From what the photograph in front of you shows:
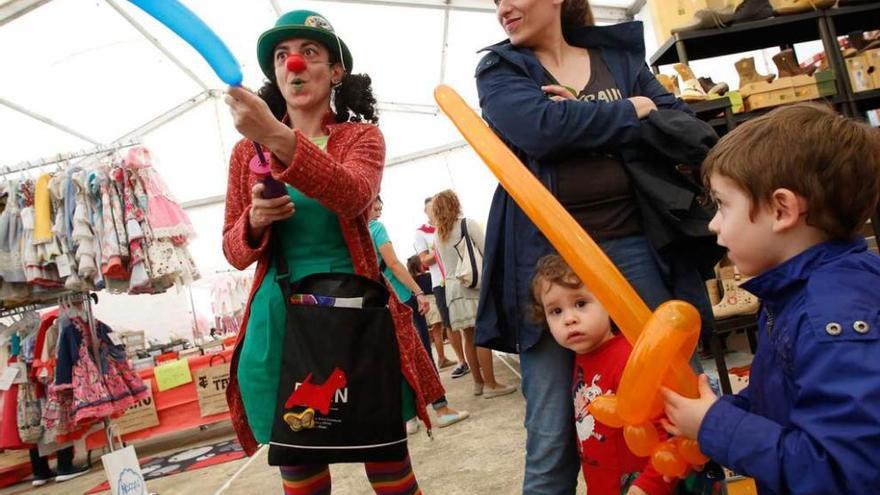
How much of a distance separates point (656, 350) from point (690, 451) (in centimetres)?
19

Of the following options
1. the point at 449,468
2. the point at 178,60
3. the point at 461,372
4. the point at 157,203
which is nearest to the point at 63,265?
the point at 157,203

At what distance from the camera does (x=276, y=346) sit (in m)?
1.14

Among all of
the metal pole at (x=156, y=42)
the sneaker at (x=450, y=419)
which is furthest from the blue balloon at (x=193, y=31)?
the metal pole at (x=156, y=42)

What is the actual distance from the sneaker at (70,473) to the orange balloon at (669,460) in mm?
4567

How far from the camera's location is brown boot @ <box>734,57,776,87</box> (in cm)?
264

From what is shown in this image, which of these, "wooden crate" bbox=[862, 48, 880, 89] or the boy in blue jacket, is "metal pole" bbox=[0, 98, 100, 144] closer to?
the boy in blue jacket

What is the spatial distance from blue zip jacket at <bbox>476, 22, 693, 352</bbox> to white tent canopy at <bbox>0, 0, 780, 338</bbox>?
3928mm

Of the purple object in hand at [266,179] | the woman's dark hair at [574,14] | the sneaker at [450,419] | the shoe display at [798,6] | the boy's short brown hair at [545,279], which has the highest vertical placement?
the shoe display at [798,6]

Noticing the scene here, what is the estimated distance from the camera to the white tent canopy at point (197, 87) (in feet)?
A: 18.4

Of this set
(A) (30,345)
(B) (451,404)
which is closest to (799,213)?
(B) (451,404)

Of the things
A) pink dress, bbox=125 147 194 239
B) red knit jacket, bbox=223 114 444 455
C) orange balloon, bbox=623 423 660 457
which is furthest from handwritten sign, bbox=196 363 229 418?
orange balloon, bbox=623 423 660 457

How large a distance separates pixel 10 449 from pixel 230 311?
154 inches

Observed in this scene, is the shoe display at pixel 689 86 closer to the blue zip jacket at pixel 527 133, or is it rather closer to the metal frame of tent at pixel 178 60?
the blue zip jacket at pixel 527 133

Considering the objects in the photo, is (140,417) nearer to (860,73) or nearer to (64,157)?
(64,157)
